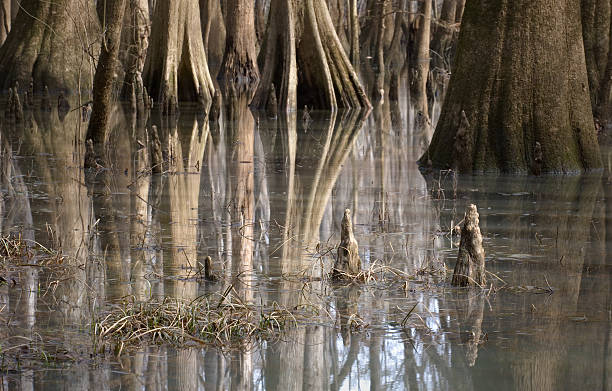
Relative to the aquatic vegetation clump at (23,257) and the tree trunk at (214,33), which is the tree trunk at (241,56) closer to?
the tree trunk at (214,33)

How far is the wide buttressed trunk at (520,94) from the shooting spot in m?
9.68

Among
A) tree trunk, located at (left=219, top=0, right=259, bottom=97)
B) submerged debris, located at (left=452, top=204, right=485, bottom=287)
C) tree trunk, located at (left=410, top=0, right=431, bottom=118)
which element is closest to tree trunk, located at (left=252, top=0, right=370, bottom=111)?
tree trunk, located at (left=410, top=0, right=431, bottom=118)

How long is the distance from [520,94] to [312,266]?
4402 millimetres

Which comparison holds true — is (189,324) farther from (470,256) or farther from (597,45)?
(597,45)

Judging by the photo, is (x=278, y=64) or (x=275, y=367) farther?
(x=278, y=64)

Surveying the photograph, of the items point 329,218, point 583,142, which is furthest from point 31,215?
point 583,142

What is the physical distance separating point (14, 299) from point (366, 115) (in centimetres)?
1243

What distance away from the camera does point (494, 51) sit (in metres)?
9.77

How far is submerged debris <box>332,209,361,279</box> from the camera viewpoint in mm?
5605

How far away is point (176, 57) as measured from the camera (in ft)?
57.4

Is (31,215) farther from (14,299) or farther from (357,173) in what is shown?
(357,173)

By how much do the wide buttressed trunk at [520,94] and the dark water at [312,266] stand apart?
354mm

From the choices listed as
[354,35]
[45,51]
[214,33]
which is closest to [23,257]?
[45,51]

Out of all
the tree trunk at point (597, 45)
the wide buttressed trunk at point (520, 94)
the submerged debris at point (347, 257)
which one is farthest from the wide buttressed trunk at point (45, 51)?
the submerged debris at point (347, 257)
